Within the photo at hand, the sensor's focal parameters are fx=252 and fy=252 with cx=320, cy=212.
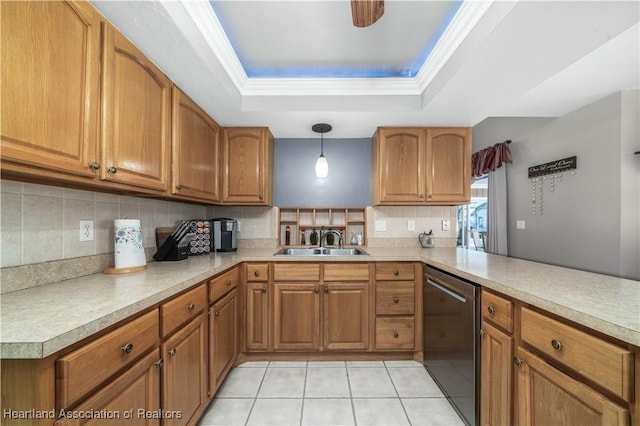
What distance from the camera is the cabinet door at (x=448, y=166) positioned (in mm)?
2412

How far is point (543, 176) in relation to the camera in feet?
10.9

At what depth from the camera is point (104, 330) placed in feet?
2.63

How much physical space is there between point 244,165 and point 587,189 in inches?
144

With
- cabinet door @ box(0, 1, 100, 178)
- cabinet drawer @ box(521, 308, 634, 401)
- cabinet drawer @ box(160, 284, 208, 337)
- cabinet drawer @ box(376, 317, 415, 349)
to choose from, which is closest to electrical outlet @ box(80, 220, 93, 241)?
cabinet door @ box(0, 1, 100, 178)

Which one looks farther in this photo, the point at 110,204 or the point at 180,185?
the point at 180,185

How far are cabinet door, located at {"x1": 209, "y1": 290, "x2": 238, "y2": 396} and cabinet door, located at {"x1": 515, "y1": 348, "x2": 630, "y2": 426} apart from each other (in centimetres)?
158

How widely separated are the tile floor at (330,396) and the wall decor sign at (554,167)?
2900 millimetres

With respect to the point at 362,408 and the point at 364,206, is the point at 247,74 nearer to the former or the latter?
the point at 364,206

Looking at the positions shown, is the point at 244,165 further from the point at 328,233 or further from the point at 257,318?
the point at 257,318

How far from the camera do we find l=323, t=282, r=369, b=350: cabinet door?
2.10 meters

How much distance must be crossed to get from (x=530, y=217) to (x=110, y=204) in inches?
184

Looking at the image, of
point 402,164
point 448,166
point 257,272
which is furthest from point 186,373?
point 448,166

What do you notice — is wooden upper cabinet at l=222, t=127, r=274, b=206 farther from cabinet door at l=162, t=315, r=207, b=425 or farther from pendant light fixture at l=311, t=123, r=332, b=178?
cabinet door at l=162, t=315, r=207, b=425

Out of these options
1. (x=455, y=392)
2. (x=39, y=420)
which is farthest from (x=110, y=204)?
(x=455, y=392)
